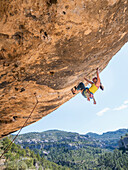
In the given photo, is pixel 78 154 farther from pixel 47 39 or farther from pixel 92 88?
pixel 47 39

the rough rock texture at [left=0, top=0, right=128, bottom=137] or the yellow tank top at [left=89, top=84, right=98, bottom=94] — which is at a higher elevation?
the rough rock texture at [left=0, top=0, right=128, bottom=137]

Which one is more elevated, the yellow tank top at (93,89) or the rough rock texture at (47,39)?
the rough rock texture at (47,39)

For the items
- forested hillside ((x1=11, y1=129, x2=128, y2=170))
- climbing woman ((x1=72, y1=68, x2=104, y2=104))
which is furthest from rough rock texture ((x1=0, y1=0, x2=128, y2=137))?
forested hillside ((x1=11, y1=129, x2=128, y2=170))

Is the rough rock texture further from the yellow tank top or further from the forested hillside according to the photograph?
the forested hillside

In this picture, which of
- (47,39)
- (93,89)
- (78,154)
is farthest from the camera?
(78,154)

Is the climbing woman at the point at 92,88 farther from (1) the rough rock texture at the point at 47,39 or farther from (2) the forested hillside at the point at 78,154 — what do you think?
(2) the forested hillside at the point at 78,154

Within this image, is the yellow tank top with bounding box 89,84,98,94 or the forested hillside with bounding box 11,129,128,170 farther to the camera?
the forested hillside with bounding box 11,129,128,170

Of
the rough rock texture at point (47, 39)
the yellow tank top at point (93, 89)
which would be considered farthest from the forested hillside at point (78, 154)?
the rough rock texture at point (47, 39)

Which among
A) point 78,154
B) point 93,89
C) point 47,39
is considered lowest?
point 93,89

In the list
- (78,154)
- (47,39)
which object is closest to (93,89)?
(47,39)

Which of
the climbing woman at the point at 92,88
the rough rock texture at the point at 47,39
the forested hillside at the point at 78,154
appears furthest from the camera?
the forested hillside at the point at 78,154

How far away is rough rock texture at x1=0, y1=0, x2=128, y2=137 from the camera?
2.88 meters

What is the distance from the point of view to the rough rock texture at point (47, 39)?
9.46 ft

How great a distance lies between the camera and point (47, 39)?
11.4 feet
